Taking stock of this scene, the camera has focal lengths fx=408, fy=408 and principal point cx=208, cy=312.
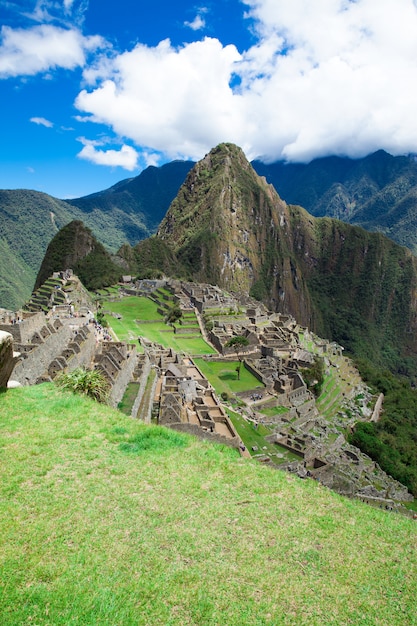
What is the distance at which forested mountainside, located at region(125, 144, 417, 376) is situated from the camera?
144125 mm

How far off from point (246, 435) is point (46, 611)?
21.3 meters

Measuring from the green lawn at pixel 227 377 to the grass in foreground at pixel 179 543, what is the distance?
23682 mm

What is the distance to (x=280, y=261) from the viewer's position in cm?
17512

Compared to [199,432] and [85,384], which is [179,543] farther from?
[199,432]

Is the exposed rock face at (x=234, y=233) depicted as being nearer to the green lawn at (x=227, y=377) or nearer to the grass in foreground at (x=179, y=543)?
the green lawn at (x=227, y=377)

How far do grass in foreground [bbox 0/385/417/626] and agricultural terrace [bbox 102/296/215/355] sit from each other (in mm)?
29226

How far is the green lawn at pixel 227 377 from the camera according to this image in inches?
1285

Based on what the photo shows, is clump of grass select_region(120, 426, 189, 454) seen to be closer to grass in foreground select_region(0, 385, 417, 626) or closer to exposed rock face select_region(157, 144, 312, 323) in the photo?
grass in foreground select_region(0, 385, 417, 626)

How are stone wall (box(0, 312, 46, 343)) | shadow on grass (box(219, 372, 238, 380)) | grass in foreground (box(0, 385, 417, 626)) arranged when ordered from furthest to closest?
shadow on grass (box(219, 372, 238, 380)) < stone wall (box(0, 312, 46, 343)) < grass in foreground (box(0, 385, 417, 626))

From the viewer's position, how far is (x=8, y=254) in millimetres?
111938

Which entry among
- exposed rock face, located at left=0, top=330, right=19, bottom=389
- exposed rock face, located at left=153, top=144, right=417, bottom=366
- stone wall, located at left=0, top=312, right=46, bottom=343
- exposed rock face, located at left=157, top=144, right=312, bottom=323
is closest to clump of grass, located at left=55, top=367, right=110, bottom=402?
exposed rock face, located at left=0, top=330, right=19, bottom=389

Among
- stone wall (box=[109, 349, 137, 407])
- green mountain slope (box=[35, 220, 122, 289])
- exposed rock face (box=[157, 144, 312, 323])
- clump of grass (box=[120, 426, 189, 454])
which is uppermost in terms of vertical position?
exposed rock face (box=[157, 144, 312, 323])

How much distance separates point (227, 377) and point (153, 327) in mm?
14971

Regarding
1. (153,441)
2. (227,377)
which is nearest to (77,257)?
(227,377)
